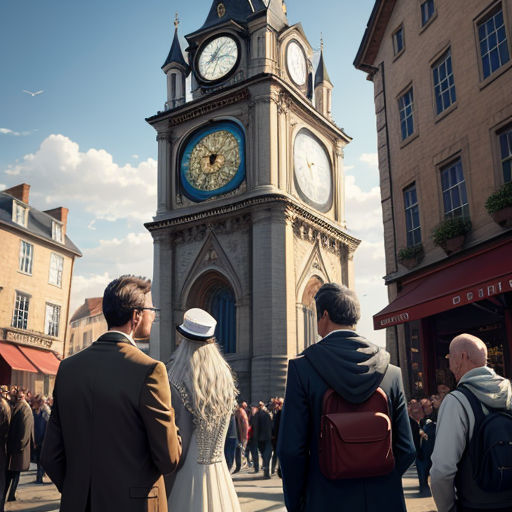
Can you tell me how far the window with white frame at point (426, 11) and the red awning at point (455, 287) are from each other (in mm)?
7620

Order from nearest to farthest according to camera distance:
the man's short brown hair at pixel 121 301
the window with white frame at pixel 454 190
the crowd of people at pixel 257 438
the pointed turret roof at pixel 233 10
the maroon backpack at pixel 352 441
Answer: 1. the maroon backpack at pixel 352 441
2. the man's short brown hair at pixel 121 301
3. the crowd of people at pixel 257 438
4. the window with white frame at pixel 454 190
5. the pointed turret roof at pixel 233 10

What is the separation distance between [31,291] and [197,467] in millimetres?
28811

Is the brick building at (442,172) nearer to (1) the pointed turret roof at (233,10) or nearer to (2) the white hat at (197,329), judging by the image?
(2) the white hat at (197,329)

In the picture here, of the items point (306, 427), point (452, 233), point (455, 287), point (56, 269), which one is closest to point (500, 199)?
point (452, 233)

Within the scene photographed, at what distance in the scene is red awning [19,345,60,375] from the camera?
2833cm

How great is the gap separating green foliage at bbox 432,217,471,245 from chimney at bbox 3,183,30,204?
2626 cm

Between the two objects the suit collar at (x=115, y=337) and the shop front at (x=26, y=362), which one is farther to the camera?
the shop front at (x=26, y=362)

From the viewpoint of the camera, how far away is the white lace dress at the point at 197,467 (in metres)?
3.86

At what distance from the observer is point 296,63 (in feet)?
101

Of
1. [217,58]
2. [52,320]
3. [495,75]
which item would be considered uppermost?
[217,58]

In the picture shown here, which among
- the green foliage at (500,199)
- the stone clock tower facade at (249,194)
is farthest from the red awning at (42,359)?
the green foliage at (500,199)

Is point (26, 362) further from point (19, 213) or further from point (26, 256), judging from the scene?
point (19, 213)

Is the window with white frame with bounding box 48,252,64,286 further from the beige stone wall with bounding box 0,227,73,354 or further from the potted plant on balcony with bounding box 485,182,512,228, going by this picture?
the potted plant on balcony with bounding box 485,182,512,228

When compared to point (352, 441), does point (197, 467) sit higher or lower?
lower
